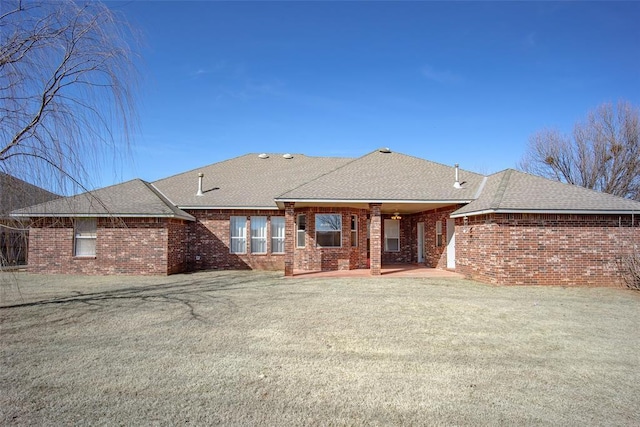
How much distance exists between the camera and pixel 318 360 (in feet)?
17.8

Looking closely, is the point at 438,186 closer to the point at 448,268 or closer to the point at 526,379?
the point at 448,268

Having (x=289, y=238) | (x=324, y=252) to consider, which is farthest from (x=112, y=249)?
(x=324, y=252)

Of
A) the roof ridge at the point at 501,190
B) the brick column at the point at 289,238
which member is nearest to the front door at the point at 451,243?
the roof ridge at the point at 501,190

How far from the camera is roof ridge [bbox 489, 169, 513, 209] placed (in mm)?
12547

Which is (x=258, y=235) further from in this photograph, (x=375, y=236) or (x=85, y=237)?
(x=85, y=237)

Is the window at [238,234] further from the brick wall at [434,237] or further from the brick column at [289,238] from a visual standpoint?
the brick wall at [434,237]

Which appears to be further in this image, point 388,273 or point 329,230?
point 329,230

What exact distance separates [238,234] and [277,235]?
177cm

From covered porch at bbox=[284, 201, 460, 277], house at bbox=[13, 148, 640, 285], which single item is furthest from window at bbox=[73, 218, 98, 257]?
covered porch at bbox=[284, 201, 460, 277]

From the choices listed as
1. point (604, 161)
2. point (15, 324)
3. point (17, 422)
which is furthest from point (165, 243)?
point (604, 161)

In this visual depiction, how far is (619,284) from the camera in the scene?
41.1 feet

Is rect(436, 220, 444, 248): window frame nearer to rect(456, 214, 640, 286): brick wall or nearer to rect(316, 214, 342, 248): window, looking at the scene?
rect(316, 214, 342, 248): window

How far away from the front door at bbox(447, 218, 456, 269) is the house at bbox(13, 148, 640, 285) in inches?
1.6

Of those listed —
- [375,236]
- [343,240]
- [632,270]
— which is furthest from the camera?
[343,240]
